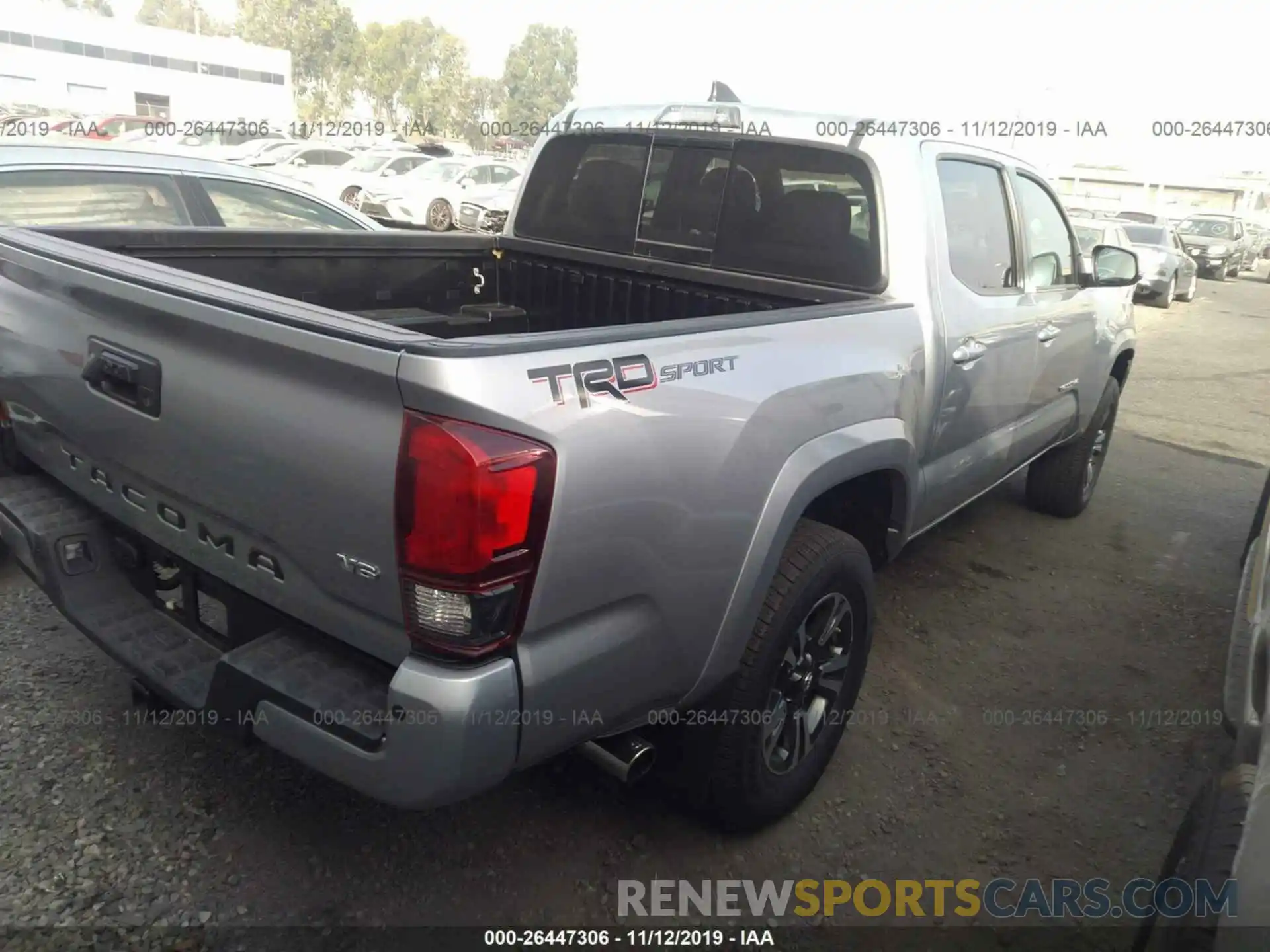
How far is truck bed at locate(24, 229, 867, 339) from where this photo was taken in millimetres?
3139

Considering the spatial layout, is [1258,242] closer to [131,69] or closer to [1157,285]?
[1157,285]

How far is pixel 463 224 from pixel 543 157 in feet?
47.7

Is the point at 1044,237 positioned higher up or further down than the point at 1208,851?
higher up

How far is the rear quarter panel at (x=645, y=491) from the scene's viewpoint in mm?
1669

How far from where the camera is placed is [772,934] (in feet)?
7.58

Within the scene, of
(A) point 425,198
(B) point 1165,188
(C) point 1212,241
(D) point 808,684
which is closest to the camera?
(D) point 808,684

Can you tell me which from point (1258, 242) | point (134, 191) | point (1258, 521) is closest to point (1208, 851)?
point (1258, 521)

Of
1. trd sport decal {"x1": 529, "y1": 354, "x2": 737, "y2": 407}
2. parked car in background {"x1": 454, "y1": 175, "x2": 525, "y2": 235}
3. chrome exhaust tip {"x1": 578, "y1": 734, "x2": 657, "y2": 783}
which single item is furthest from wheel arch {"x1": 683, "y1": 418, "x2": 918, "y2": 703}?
parked car in background {"x1": 454, "y1": 175, "x2": 525, "y2": 235}

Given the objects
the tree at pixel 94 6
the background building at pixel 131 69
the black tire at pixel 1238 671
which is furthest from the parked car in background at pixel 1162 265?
the tree at pixel 94 6

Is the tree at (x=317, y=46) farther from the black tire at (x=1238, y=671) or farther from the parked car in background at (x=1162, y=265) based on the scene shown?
the black tire at (x=1238, y=671)

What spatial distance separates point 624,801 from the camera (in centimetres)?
270

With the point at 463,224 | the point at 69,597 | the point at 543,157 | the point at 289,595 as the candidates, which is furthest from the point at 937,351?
the point at 463,224

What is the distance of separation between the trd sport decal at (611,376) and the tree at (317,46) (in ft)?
275

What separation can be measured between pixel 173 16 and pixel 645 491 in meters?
146
